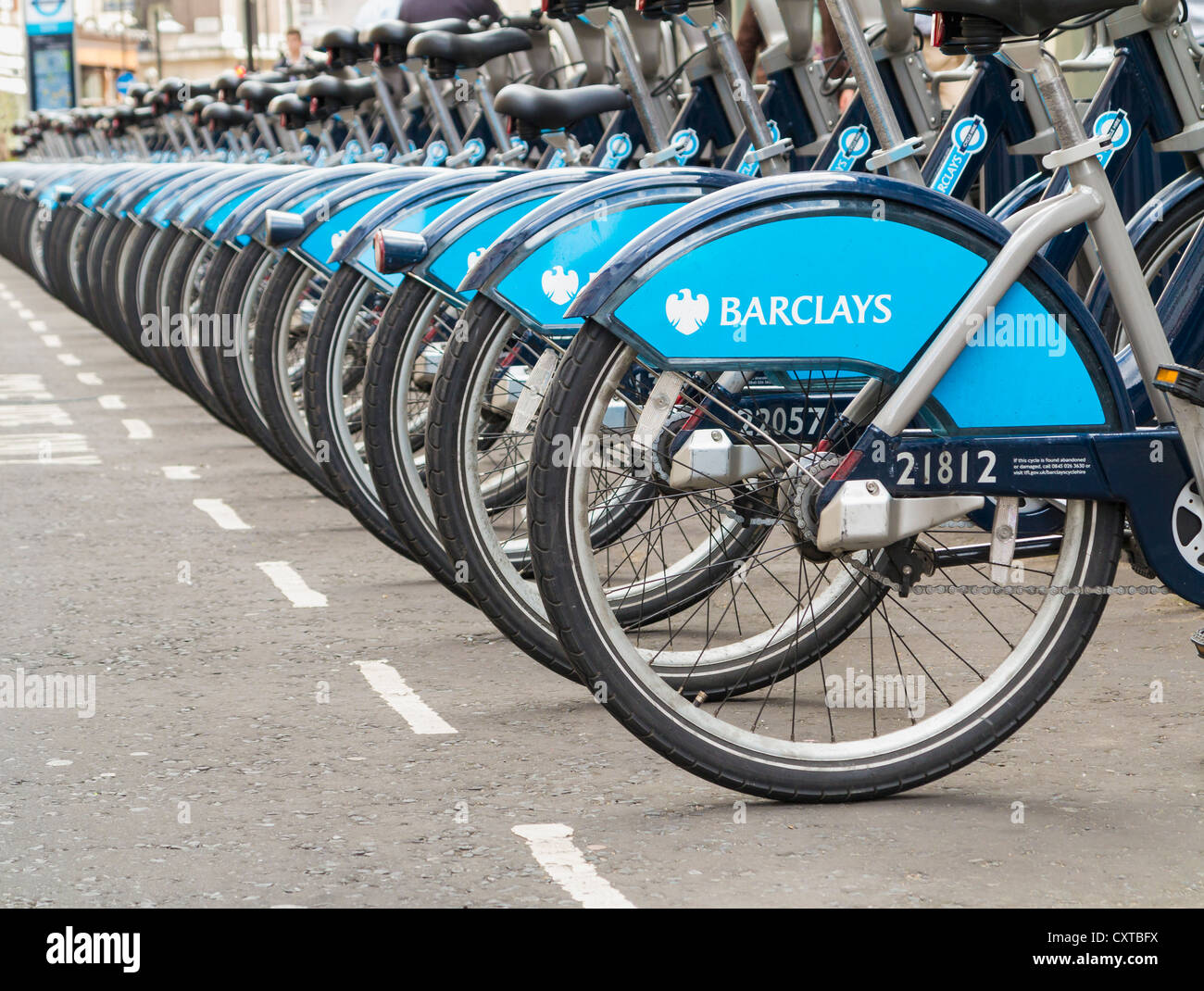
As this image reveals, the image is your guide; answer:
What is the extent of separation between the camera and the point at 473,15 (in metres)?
9.28

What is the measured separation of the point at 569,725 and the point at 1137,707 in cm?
116

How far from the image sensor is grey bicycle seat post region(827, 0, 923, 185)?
14.6 feet

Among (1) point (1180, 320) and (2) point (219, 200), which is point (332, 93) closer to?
(2) point (219, 200)

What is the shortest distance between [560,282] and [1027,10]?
119cm

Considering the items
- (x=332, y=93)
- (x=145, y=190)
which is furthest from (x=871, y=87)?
(x=145, y=190)

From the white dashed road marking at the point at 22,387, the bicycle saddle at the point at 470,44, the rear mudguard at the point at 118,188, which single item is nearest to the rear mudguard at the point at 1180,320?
the bicycle saddle at the point at 470,44

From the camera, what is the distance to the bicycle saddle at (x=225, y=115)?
1274cm

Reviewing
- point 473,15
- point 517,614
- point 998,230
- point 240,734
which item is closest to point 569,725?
point 517,614

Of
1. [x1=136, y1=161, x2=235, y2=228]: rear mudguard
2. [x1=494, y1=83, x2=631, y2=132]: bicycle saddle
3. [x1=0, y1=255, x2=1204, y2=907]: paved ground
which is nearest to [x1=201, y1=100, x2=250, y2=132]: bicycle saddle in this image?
[x1=136, y1=161, x2=235, y2=228]: rear mudguard

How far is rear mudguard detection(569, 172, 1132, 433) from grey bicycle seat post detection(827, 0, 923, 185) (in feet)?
3.22

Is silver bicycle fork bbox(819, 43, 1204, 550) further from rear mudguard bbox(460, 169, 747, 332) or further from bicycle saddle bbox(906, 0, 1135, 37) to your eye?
rear mudguard bbox(460, 169, 747, 332)

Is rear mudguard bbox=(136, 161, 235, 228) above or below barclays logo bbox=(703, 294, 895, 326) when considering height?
below

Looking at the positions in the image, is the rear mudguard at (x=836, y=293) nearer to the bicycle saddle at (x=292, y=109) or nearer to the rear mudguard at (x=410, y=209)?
the rear mudguard at (x=410, y=209)

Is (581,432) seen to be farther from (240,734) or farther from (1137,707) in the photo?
(1137,707)
